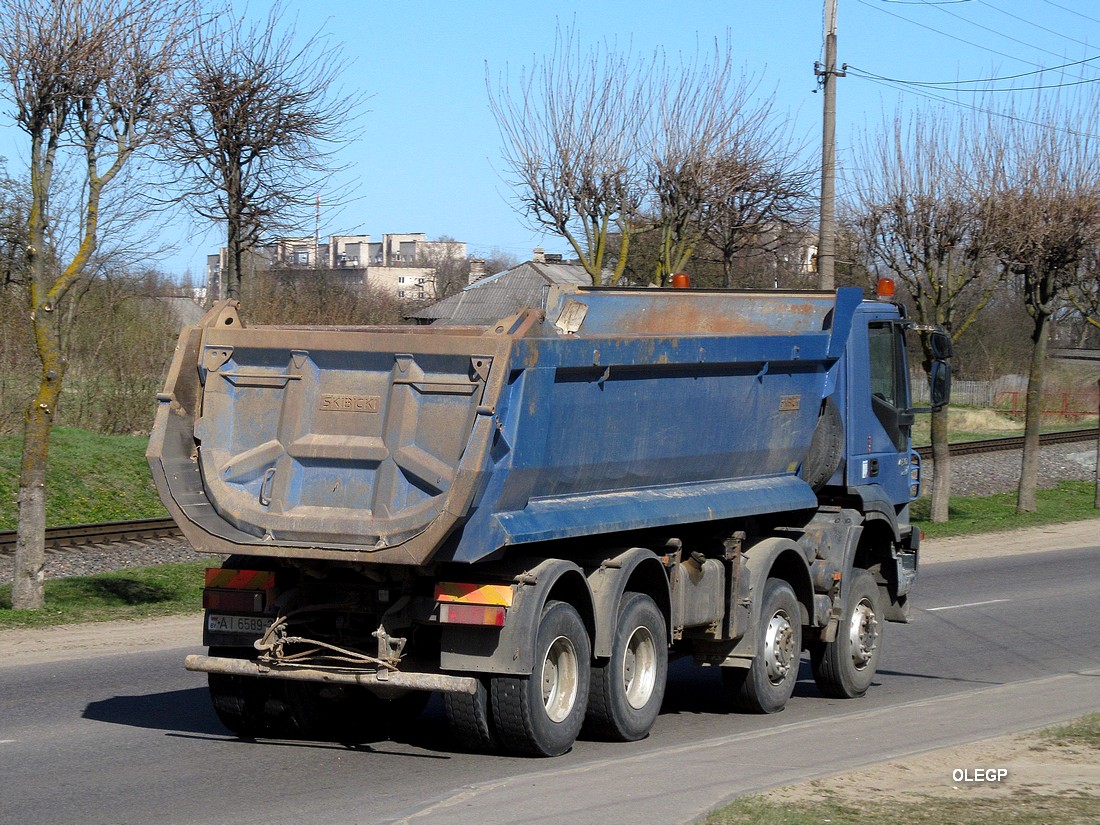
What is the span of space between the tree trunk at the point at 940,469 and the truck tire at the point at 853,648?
14132 millimetres

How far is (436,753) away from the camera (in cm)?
820

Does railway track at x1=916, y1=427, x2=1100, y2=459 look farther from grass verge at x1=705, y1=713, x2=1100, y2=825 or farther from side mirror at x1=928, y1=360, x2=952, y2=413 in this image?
grass verge at x1=705, y1=713, x2=1100, y2=825

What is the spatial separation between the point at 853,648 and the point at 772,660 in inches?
54.2

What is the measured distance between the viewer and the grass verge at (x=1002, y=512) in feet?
81.4

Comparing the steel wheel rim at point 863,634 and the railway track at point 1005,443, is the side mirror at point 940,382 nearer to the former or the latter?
the steel wheel rim at point 863,634

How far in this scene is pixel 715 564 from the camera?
9562 millimetres

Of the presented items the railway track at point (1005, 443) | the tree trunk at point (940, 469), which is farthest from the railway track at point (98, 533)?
the railway track at point (1005, 443)

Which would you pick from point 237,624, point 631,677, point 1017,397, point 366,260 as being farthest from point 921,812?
point 366,260

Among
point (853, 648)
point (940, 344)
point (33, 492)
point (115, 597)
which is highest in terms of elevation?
point (940, 344)

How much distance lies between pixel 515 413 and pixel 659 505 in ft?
5.57

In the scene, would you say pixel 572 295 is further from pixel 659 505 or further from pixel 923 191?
pixel 923 191

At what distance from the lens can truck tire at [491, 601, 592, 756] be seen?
7699 mm

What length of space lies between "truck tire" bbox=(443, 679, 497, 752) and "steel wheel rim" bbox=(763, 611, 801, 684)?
9.51 ft

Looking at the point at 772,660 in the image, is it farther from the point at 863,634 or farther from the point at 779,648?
the point at 863,634
